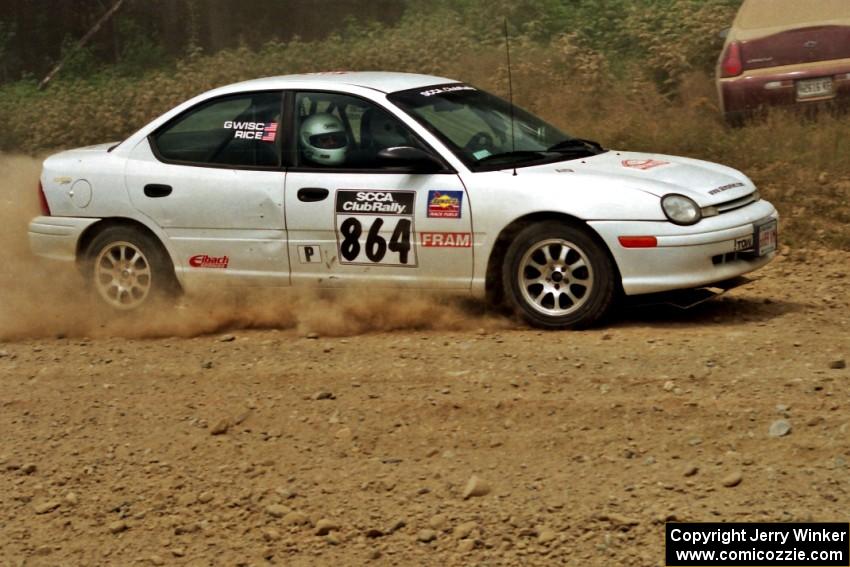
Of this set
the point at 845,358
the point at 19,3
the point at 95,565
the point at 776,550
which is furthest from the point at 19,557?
the point at 19,3

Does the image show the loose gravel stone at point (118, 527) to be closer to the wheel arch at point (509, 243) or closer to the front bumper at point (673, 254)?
the wheel arch at point (509, 243)

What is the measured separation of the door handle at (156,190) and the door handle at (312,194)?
0.98 m

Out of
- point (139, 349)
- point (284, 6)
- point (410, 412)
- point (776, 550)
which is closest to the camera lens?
point (776, 550)

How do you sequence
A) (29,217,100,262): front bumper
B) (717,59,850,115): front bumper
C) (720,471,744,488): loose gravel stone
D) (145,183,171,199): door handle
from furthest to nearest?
(717,59,850,115): front bumper, (29,217,100,262): front bumper, (145,183,171,199): door handle, (720,471,744,488): loose gravel stone

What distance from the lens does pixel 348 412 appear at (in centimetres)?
645

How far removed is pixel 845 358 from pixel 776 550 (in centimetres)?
241

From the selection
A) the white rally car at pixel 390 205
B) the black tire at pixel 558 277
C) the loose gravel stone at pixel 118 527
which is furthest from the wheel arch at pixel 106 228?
the loose gravel stone at pixel 118 527

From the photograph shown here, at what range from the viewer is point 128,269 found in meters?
8.83

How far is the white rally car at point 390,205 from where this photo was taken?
755cm

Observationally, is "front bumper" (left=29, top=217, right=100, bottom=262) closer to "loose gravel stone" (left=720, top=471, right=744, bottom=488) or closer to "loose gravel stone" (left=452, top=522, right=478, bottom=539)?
"loose gravel stone" (left=452, top=522, right=478, bottom=539)

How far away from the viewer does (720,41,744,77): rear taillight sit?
13094 mm

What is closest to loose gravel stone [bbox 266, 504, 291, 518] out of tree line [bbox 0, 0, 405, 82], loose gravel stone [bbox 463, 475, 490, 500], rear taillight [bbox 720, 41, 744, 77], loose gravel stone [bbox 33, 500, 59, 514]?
loose gravel stone [bbox 463, 475, 490, 500]

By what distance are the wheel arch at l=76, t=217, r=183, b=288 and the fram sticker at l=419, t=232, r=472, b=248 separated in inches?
70.2

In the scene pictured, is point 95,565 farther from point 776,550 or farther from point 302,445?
point 776,550
